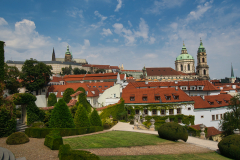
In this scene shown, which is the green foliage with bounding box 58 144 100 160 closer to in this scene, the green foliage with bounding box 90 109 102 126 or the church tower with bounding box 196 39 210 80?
the green foliage with bounding box 90 109 102 126

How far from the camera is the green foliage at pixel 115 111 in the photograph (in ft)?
106

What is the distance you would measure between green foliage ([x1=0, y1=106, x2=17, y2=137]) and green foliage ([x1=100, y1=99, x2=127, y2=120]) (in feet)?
49.8

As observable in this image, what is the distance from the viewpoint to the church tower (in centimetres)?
16750

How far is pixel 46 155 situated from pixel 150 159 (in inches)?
288

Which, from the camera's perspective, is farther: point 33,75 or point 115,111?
point 33,75

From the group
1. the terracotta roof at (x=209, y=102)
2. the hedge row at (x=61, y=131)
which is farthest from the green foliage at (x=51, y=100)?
the terracotta roof at (x=209, y=102)

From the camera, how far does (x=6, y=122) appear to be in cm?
1791

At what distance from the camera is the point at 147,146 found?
1697 centimetres

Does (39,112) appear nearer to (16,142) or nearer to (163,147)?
(16,142)

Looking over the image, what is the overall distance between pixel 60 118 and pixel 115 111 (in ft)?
58.1

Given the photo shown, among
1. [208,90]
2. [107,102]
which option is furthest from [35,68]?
[208,90]

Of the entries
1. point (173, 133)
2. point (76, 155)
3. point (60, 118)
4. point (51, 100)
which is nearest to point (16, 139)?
point (60, 118)

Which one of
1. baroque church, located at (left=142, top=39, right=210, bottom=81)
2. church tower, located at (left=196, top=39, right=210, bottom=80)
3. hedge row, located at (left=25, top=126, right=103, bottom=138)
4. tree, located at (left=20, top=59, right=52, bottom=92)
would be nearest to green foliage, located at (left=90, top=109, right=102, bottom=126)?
hedge row, located at (left=25, top=126, right=103, bottom=138)

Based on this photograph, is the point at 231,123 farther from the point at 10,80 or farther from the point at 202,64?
the point at 202,64
